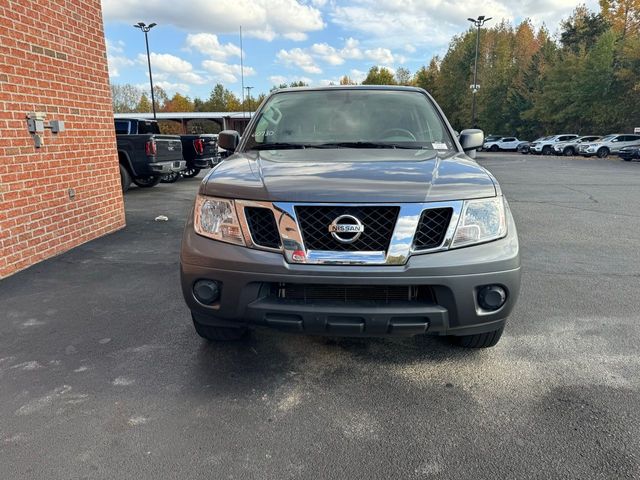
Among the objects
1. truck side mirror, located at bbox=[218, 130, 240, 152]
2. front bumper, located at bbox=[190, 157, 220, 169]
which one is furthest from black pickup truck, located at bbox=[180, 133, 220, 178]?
truck side mirror, located at bbox=[218, 130, 240, 152]

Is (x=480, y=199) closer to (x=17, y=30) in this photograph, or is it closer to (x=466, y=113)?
(x=17, y=30)

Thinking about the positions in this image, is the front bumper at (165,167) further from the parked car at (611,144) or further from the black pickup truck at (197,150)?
the parked car at (611,144)

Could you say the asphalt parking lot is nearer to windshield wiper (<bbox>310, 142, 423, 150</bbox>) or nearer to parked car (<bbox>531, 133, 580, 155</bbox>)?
windshield wiper (<bbox>310, 142, 423, 150</bbox>)

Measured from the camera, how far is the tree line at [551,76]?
35.7 m

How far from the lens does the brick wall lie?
438 cm

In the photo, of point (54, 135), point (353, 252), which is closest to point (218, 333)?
point (353, 252)

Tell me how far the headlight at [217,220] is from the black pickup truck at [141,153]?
8.43 m

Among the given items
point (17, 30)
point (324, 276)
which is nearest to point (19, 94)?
point (17, 30)

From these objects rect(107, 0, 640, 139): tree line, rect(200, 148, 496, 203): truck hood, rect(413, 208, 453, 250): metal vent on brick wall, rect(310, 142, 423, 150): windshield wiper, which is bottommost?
rect(413, 208, 453, 250): metal vent on brick wall

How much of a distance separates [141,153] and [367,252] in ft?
30.8

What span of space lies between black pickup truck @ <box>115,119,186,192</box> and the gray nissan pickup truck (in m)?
8.52

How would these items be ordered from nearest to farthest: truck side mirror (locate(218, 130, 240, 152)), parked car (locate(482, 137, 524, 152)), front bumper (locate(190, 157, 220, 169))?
1. truck side mirror (locate(218, 130, 240, 152))
2. front bumper (locate(190, 157, 220, 169))
3. parked car (locate(482, 137, 524, 152))

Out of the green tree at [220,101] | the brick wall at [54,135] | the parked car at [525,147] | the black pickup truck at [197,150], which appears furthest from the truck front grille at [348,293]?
the green tree at [220,101]

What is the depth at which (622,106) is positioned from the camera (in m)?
35.1
